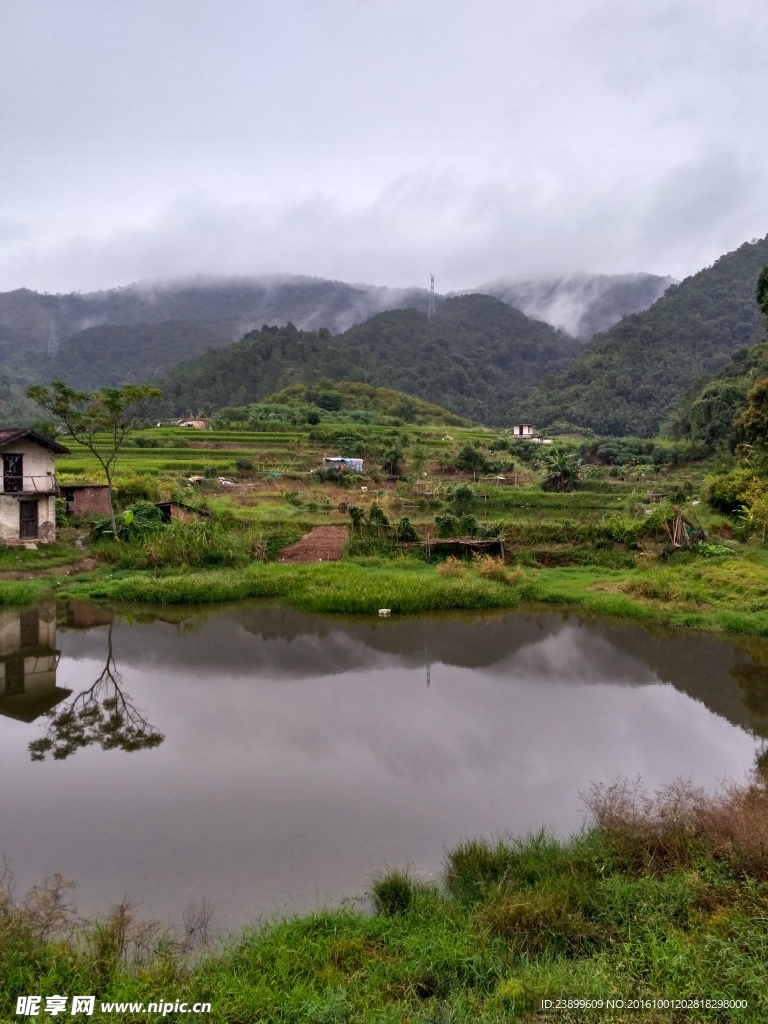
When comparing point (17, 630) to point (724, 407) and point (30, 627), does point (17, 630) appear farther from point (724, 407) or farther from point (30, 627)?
point (724, 407)

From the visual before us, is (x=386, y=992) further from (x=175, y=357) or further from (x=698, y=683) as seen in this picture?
(x=175, y=357)

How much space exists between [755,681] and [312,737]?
334 inches

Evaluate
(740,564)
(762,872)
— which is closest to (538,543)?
(740,564)

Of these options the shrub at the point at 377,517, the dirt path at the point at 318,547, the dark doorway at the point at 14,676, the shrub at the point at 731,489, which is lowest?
the dark doorway at the point at 14,676

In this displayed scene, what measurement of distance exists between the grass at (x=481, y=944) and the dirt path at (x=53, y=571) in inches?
532

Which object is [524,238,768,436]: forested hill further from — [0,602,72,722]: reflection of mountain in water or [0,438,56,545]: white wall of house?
[0,602,72,722]: reflection of mountain in water

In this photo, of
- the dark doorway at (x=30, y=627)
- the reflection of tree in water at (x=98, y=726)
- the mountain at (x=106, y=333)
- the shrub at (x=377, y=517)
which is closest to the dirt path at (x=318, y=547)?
the shrub at (x=377, y=517)

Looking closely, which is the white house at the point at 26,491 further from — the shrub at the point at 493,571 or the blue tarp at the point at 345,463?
the blue tarp at the point at 345,463

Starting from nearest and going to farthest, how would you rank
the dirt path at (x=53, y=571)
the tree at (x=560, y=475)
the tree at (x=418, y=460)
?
the dirt path at (x=53, y=571)
the tree at (x=560, y=475)
the tree at (x=418, y=460)

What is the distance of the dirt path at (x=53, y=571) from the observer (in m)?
17.6

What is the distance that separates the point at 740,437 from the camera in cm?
3378

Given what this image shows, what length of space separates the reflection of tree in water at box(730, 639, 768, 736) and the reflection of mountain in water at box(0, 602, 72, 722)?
11.7 m

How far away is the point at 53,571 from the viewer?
18.4 meters

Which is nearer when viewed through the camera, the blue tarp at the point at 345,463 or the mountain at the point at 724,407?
the blue tarp at the point at 345,463
